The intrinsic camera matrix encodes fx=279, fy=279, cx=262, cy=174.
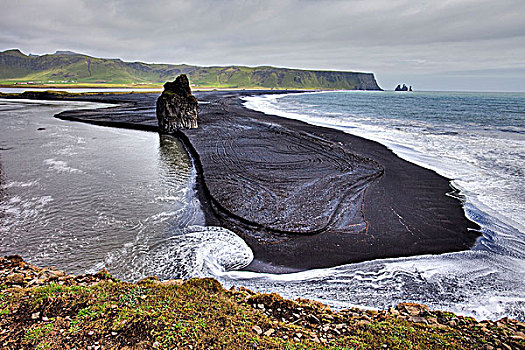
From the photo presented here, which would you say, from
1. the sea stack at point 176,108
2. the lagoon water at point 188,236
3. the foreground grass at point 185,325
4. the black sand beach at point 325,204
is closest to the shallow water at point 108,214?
the lagoon water at point 188,236

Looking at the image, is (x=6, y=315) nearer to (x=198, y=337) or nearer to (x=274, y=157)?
(x=198, y=337)

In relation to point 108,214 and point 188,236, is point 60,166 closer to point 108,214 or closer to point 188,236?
point 108,214

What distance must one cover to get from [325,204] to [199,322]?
770 centimetres

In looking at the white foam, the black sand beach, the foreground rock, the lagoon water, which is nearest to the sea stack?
the black sand beach

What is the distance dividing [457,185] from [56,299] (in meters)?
16.1

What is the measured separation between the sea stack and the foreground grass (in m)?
24.4

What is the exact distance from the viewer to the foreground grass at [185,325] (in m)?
4.05

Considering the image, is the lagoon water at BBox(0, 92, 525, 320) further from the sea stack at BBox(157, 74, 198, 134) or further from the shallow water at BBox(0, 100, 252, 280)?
the sea stack at BBox(157, 74, 198, 134)

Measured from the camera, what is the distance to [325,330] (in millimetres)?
4656

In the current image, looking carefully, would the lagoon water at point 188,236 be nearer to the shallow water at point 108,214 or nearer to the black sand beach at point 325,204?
the shallow water at point 108,214

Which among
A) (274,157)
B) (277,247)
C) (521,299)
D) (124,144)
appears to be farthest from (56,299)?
(124,144)

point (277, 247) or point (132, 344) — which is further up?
→ point (132, 344)

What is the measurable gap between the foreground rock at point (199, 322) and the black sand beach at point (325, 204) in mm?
2672

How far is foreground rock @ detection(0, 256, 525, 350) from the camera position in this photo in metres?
4.07
